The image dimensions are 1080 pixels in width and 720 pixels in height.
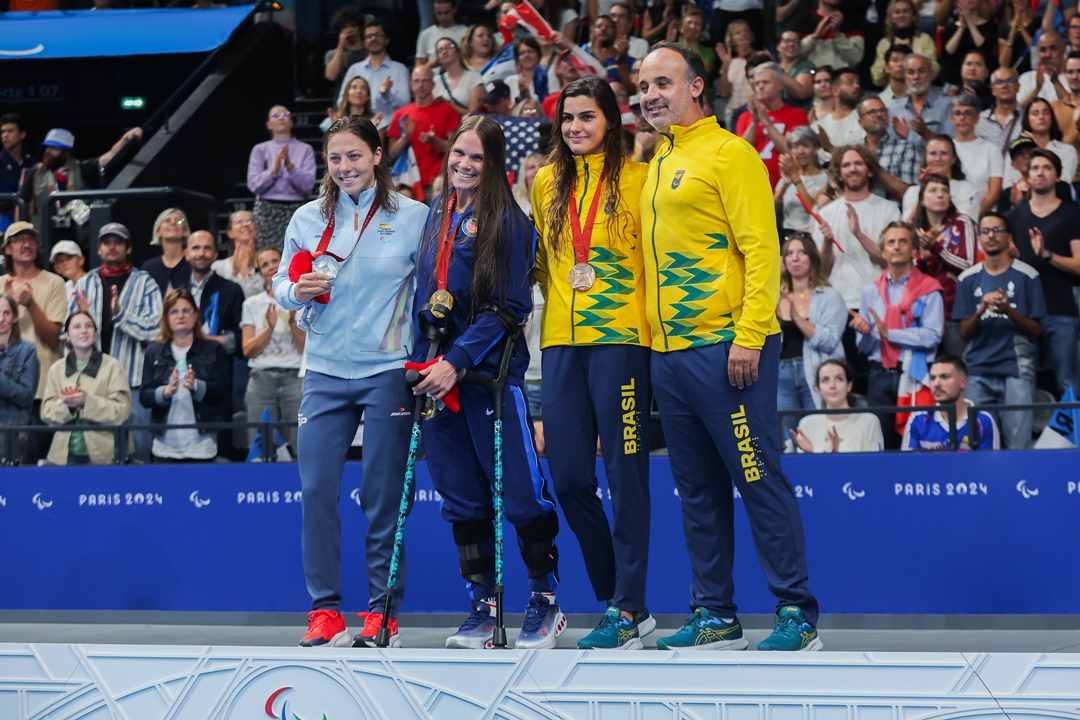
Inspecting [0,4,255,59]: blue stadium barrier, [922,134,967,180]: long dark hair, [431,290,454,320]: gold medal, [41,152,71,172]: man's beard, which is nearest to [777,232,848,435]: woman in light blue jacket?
[922,134,967,180]: long dark hair

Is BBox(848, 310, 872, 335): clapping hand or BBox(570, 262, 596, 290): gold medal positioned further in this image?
BBox(848, 310, 872, 335): clapping hand

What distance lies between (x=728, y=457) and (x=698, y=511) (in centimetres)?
22

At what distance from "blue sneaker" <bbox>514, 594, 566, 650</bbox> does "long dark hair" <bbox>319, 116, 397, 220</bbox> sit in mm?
1471

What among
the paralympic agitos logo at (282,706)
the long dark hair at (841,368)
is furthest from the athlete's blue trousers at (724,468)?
the long dark hair at (841,368)

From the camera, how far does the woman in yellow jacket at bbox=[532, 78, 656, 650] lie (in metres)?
4.75

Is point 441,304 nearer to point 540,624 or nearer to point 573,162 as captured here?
point 573,162

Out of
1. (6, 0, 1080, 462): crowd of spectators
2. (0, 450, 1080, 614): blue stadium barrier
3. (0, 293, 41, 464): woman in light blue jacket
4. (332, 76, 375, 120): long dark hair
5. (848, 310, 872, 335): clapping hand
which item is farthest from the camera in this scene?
(332, 76, 375, 120): long dark hair

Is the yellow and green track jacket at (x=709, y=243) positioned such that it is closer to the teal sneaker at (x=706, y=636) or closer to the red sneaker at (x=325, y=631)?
the teal sneaker at (x=706, y=636)

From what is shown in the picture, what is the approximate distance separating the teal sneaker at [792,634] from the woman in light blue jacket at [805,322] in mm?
3043

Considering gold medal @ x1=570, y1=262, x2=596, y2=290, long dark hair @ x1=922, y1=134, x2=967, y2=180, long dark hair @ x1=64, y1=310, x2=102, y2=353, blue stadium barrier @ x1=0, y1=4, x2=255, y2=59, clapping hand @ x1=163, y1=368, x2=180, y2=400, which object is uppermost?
blue stadium barrier @ x1=0, y1=4, x2=255, y2=59

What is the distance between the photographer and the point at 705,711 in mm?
4047

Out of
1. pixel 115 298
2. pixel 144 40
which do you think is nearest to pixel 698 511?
pixel 115 298

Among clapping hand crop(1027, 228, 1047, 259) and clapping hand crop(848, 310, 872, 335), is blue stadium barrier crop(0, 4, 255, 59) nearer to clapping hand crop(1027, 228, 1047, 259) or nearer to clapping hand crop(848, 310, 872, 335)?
clapping hand crop(848, 310, 872, 335)

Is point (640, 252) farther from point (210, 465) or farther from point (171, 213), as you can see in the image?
point (171, 213)
